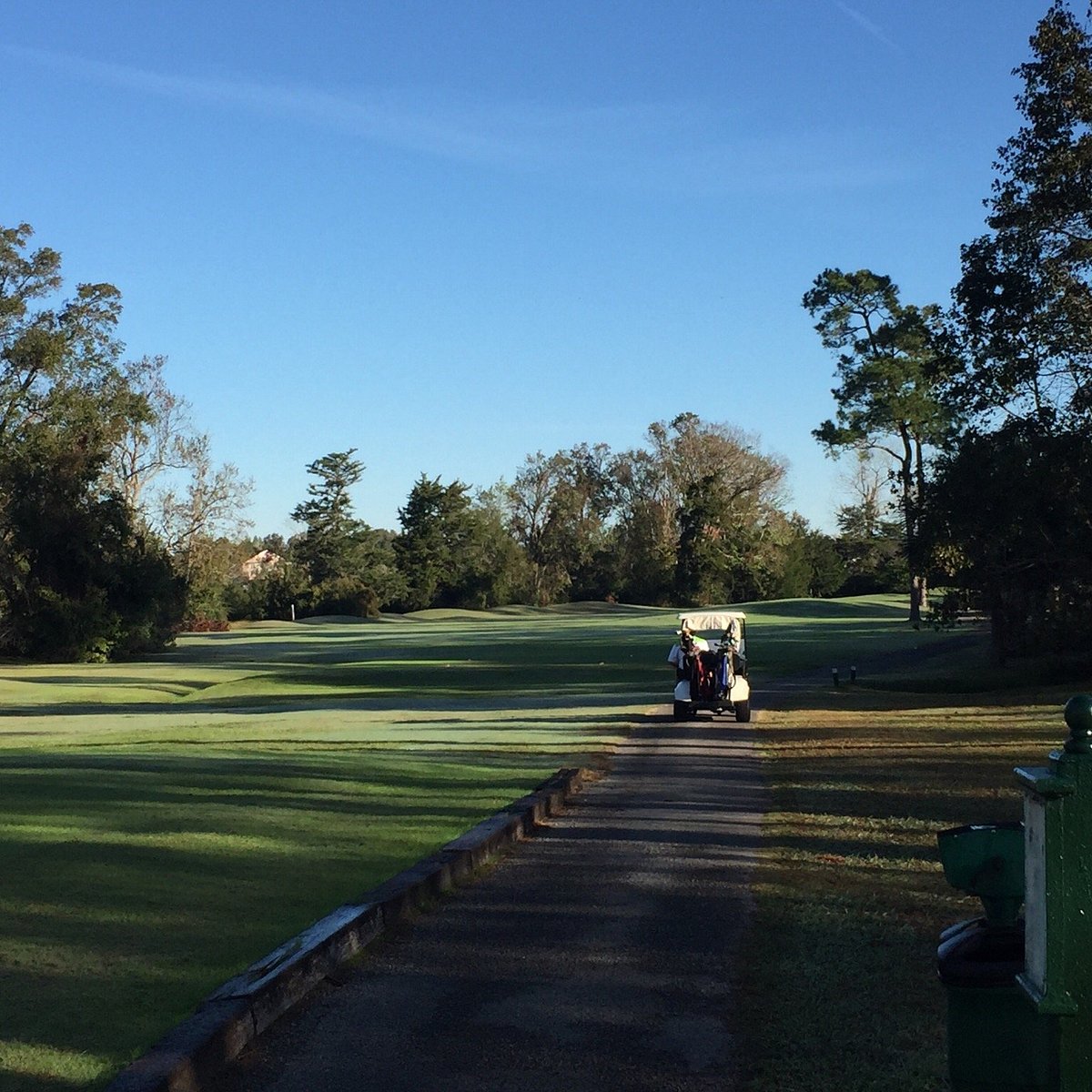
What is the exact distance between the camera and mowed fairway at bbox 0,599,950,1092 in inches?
225

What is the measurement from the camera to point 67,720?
27109 mm

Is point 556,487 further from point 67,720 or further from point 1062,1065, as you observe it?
point 1062,1065

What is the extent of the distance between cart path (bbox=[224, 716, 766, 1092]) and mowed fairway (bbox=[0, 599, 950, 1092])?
0.57m

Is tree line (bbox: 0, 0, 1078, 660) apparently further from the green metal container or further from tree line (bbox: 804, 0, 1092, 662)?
the green metal container

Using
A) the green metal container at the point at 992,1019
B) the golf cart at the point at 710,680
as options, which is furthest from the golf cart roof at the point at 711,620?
the green metal container at the point at 992,1019

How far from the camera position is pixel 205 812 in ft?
34.5

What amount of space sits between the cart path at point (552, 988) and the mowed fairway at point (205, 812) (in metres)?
0.57

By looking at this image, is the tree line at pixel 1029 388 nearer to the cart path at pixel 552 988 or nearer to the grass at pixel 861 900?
the grass at pixel 861 900

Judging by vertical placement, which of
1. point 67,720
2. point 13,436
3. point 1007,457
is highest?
point 13,436

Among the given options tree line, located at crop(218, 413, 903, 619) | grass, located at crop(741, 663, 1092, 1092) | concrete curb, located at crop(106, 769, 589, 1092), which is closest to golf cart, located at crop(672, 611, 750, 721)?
grass, located at crop(741, 663, 1092, 1092)

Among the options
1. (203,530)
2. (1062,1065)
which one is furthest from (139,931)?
(203,530)

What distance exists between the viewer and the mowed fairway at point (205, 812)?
5.72 metres

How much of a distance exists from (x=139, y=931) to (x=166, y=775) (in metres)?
6.35

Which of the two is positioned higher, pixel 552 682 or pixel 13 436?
pixel 13 436
